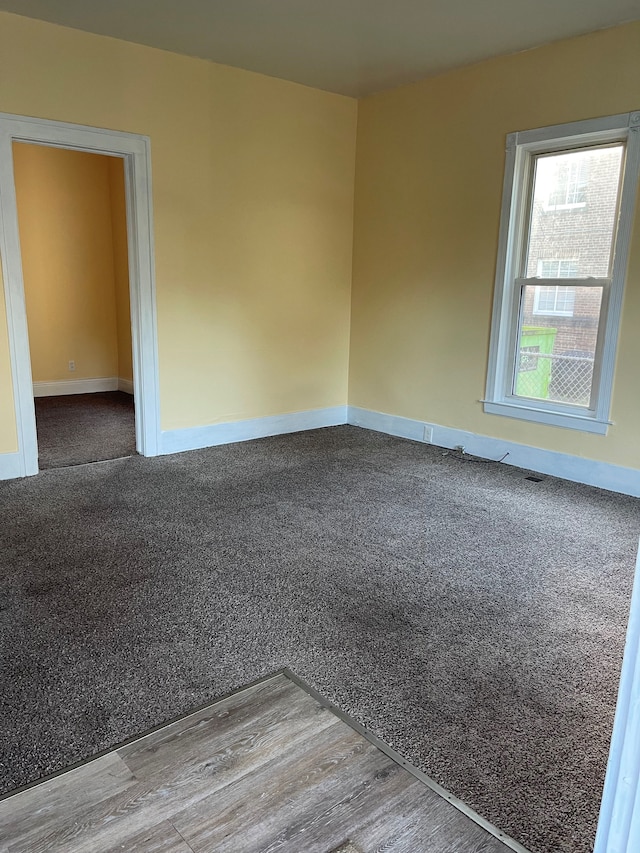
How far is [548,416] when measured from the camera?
434 centimetres

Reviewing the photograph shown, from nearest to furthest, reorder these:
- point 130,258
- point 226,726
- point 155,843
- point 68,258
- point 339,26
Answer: point 155,843
point 226,726
point 339,26
point 130,258
point 68,258

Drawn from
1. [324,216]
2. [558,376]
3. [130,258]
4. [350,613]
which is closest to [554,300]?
[558,376]

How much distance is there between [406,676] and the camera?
7.04ft

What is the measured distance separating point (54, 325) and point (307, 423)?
3.19 metres

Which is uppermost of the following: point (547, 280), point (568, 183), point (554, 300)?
point (568, 183)

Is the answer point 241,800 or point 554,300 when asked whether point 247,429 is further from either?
point 241,800

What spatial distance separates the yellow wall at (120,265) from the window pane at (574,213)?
13.8ft

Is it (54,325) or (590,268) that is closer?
(590,268)

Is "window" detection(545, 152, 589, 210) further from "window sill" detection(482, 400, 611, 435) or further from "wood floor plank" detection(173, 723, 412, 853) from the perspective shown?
"wood floor plank" detection(173, 723, 412, 853)

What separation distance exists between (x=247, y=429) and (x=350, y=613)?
2902 mm

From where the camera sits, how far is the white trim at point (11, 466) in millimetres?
4102

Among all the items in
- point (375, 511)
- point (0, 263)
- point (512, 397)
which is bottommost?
point (375, 511)

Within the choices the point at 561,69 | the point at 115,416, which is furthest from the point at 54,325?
the point at 561,69

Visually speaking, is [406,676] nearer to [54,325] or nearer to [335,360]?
[335,360]
